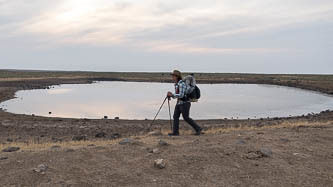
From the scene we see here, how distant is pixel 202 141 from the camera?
8398 millimetres

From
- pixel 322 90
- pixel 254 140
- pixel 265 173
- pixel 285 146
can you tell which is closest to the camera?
pixel 265 173

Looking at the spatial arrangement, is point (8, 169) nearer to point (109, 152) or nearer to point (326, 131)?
point (109, 152)

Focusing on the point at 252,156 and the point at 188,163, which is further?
the point at 252,156

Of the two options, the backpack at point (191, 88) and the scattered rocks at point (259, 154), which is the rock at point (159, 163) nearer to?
the scattered rocks at point (259, 154)

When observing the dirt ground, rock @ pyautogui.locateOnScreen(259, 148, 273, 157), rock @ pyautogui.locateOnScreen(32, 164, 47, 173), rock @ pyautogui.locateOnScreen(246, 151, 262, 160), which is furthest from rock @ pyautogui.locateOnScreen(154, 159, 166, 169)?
rock @ pyautogui.locateOnScreen(259, 148, 273, 157)

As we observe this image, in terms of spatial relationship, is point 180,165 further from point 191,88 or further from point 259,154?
point 191,88

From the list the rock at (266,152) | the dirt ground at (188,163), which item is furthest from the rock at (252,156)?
the rock at (266,152)

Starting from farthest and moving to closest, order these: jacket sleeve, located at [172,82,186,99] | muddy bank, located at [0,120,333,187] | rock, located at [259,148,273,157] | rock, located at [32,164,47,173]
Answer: jacket sleeve, located at [172,82,186,99]
rock, located at [259,148,273,157]
rock, located at [32,164,47,173]
muddy bank, located at [0,120,333,187]

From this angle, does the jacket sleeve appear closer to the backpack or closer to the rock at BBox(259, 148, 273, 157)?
the backpack

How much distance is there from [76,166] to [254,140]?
4798mm

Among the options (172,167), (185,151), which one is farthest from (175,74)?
(172,167)

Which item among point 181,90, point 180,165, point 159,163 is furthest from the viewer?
point 181,90

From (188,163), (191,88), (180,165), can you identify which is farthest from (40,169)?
(191,88)

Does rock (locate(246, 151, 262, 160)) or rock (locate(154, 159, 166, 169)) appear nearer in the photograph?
rock (locate(154, 159, 166, 169))
